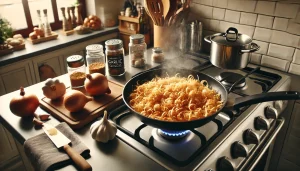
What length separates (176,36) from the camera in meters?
1.52

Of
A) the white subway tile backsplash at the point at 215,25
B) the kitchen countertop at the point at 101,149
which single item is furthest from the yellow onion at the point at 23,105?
the white subway tile backsplash at the point at 215,25

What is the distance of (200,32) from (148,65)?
0.38 m

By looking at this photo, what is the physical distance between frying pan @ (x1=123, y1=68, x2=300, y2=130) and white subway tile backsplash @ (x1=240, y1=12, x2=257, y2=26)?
56cm

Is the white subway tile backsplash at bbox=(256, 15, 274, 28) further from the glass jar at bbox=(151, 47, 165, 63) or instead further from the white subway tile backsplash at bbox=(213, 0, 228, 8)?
the glass jar at bbox=(151, 47, 165, 63)

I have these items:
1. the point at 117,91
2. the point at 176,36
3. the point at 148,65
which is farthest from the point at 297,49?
the point at 117,91

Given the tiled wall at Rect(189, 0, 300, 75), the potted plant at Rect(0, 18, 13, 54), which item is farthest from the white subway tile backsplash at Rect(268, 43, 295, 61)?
the potted plant at Rect(0, 18, 13, 54)

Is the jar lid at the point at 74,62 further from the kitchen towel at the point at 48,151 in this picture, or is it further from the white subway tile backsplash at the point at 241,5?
the white subway tile backsplash at the point at 241,5

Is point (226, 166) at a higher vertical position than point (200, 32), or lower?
lower

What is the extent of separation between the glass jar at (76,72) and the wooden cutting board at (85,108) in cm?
11

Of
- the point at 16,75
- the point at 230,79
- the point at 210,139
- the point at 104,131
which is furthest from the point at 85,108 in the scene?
the point at 16,75

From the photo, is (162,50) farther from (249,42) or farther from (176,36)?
(249,42)

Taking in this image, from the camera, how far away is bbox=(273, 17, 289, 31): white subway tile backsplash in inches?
48.8

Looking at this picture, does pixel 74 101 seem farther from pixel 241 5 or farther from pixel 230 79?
pixel 241 5

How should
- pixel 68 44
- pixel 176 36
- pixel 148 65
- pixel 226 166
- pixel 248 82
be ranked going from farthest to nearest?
pixel 68 44 < pixel 176 36 < pixel 148 65 < pixel 248 82 < pixel 226 166
